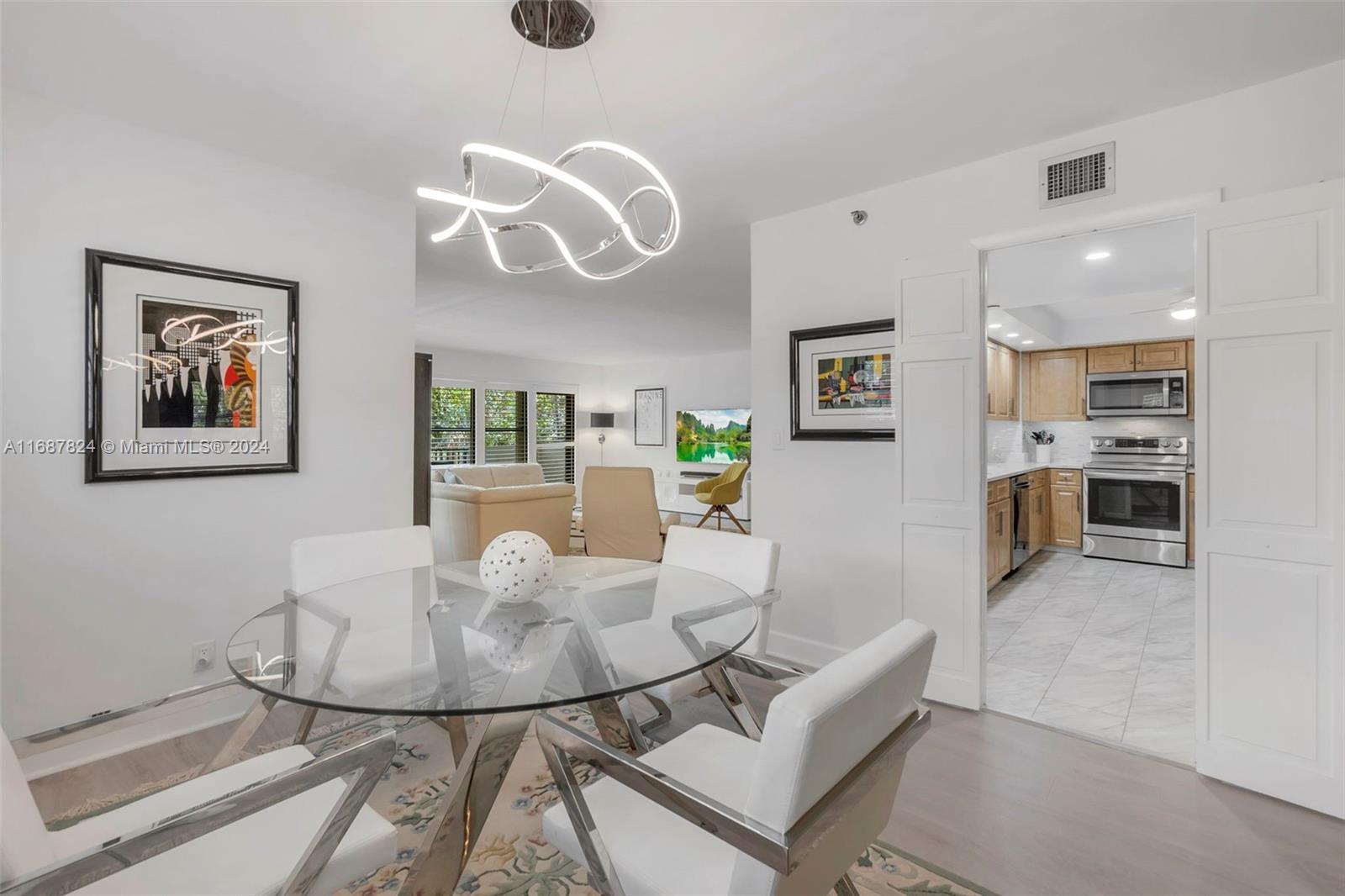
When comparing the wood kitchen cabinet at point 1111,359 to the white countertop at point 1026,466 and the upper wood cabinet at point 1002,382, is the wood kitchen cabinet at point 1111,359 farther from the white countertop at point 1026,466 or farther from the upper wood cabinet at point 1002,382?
the white countertop at point 1026,466

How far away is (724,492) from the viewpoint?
26.3 feet

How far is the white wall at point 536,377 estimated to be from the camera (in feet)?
28.8

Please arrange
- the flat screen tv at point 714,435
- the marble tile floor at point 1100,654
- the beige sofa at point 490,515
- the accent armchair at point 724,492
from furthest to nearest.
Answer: the flat screen tv at point 714,435 → the accent armchair at point 724,492 → the beige sofa at point 490,515 → the marble tile floor at point 1100,654

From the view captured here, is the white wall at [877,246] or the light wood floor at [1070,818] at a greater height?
the white wall at [877,246]

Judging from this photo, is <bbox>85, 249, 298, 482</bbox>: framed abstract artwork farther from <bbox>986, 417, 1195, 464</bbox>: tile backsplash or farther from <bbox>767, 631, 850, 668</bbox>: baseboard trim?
<bbox>986, 417, 1195, 464</bbox>: tile backsplash

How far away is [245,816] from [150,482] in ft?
6.78

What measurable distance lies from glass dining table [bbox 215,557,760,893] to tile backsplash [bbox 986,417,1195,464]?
5146mm

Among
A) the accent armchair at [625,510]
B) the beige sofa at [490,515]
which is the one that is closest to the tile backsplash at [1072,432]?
the accent armchair at [625,510]

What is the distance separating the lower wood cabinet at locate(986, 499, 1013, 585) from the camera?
15.9 feet

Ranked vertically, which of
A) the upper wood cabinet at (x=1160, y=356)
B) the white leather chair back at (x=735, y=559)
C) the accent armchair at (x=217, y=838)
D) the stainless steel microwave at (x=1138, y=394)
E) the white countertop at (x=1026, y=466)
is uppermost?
the upper wood cabinet at (x=1160, y=356)

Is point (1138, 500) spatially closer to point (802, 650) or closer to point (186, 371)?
point (802, 650)

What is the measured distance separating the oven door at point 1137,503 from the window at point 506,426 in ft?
23.9

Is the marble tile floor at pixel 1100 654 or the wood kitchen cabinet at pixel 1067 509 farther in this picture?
the wood kitchen cabinet at pixel 1067 509

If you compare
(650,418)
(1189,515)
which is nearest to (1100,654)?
(1189,515)
